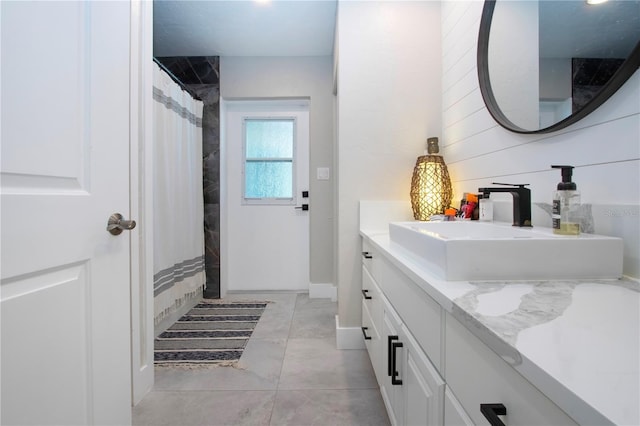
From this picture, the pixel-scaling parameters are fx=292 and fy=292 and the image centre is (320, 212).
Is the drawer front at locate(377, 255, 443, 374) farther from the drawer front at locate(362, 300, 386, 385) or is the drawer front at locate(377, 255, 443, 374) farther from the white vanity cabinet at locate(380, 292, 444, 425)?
the drawer front at locate(362, 300, 386, 385)

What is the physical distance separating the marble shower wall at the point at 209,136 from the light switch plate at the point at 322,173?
97 cm

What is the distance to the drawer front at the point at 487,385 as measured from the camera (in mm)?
337

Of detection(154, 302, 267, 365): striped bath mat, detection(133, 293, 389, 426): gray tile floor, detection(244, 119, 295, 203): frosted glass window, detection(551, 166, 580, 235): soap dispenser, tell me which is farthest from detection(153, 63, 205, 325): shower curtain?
detection(551, 166, 580, 235): soap dispenser

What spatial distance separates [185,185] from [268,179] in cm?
87

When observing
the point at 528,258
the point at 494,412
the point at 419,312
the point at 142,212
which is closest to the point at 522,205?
the point at 528,258

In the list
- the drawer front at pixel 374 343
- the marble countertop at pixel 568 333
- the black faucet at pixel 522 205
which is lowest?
the drawer front at pixel 374 343

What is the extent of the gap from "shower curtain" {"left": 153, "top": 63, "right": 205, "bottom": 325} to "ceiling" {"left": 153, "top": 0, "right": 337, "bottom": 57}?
52cm

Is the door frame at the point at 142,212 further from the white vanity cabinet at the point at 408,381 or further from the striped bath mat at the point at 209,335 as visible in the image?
the white vanity cabinet at the point at 408,381

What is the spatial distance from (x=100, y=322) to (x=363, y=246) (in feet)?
4.23

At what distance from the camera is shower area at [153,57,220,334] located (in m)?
2.04

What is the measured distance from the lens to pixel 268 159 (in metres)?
3.04

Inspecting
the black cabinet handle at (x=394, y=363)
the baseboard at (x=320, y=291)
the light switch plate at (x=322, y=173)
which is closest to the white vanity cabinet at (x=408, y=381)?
the black cabinet handle at (x=394, y=363)

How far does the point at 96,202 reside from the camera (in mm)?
828

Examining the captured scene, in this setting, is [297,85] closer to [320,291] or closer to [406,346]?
[320,291]
